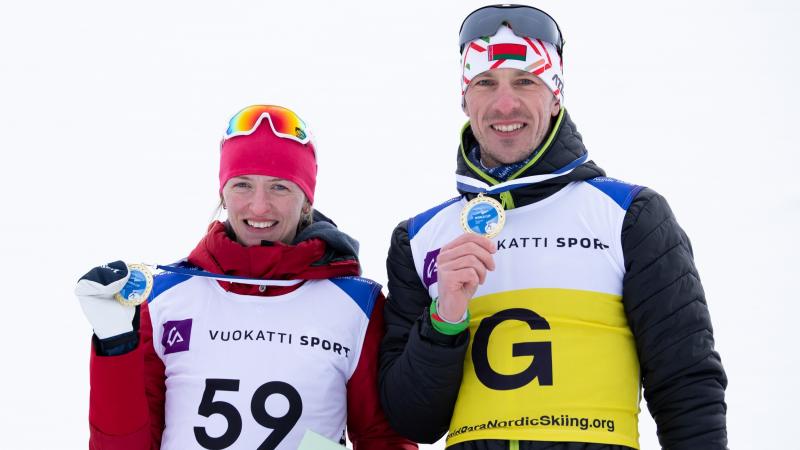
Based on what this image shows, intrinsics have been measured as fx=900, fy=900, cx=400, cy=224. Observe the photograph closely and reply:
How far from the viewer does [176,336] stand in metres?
3.00

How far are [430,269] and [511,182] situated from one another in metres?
0.37

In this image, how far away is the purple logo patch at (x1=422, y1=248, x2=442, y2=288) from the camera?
Answer: 2.80 meters

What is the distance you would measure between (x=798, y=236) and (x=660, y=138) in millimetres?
1925

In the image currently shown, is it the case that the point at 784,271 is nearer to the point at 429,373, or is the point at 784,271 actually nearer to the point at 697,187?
the point at 697,187

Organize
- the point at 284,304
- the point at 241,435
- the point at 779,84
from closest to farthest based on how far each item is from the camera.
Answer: the point at 241,435
the point at 284,304
the point at 779,84

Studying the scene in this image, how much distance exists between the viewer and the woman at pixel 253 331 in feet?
9.10

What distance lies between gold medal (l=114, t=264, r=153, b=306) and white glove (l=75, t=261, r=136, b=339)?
0.06 feet

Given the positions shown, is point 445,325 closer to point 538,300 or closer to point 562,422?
point 538,300

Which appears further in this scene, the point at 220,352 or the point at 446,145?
the point at 446,145

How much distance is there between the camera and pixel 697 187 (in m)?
8.59

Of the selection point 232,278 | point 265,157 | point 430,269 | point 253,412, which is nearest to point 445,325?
point 430,269

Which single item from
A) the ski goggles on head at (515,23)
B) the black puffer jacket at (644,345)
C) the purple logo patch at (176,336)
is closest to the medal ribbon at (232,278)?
the purple logo patch at (176,336)

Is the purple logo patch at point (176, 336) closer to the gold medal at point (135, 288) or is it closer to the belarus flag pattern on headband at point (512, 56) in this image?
the gold medal at point (135, 288)

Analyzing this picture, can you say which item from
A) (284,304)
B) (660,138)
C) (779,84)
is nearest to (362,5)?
(660,138)
